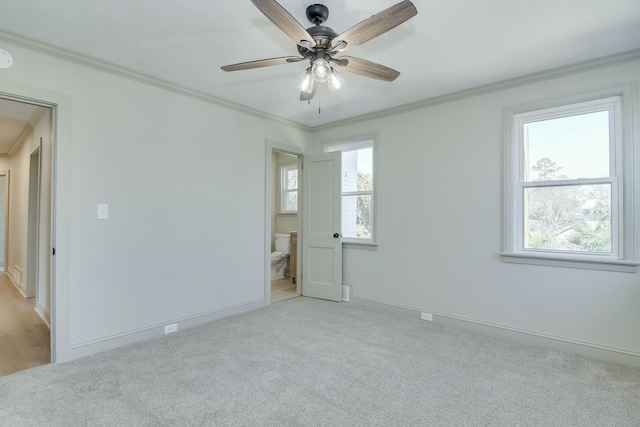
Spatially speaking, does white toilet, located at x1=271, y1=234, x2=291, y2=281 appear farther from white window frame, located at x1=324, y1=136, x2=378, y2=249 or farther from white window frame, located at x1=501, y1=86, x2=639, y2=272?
white window frame, located at x1=501, y1=86, x2=639, y2=272

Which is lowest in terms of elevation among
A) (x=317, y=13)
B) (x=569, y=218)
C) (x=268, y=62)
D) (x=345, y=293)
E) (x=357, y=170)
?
(x=345, y=293)

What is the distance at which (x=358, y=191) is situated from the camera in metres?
4.42

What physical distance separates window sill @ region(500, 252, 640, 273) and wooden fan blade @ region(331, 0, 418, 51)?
2476mm

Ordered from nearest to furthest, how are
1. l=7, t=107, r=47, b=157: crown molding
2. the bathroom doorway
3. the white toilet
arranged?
l=7, t=107, r=47, b=157: crown molding < the bathroom doorway < the white toilet

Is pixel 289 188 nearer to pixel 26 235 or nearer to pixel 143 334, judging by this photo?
pixel 143 334

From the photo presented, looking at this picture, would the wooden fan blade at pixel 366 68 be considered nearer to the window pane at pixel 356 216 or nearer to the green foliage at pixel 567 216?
the green foliage at pixel 567 216

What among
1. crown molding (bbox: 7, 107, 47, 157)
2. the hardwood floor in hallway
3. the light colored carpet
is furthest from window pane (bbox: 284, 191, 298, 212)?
the hardwood floor in hallway

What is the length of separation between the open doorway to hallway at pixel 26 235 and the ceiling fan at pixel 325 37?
7.12ft

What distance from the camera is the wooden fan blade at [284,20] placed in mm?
1555

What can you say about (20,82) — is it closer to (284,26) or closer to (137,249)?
(137,249)

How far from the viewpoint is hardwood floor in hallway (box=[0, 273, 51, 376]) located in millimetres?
2604

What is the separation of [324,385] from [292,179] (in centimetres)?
444

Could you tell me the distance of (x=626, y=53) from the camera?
260cm

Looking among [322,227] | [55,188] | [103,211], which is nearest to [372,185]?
[322,227]
